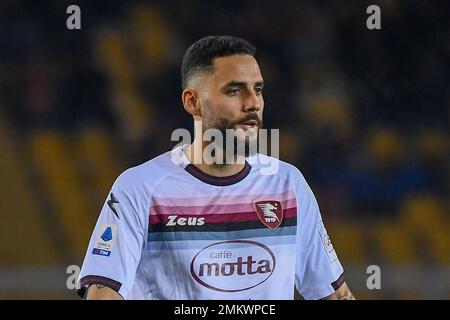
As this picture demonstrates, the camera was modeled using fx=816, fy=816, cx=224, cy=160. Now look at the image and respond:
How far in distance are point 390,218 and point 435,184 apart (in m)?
0.56

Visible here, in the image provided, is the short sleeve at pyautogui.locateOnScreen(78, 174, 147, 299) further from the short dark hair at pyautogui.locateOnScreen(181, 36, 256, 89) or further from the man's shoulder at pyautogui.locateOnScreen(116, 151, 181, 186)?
the short dark hair at pyautogui.locateOnScreen(181, 36, 256, 89)

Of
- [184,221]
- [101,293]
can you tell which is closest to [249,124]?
[184,221]

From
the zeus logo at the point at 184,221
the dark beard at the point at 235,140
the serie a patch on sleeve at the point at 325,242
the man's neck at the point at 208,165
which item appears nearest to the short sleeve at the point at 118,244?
the zeus logo at the point at 184,221

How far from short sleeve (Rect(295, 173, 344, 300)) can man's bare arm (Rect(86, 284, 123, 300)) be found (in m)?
0.74

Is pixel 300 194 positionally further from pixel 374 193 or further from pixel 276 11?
pixel 276 11

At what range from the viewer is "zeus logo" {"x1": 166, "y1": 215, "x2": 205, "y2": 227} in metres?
3.12

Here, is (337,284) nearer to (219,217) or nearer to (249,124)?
(219,217)

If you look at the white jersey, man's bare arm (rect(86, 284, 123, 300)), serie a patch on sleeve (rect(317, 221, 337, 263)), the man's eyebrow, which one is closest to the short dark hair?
the man's eyebrow

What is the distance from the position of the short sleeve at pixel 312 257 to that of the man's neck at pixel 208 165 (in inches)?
10.6

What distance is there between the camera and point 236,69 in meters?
3.28

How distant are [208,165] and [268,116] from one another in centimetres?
419

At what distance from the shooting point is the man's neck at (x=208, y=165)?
3.24m
